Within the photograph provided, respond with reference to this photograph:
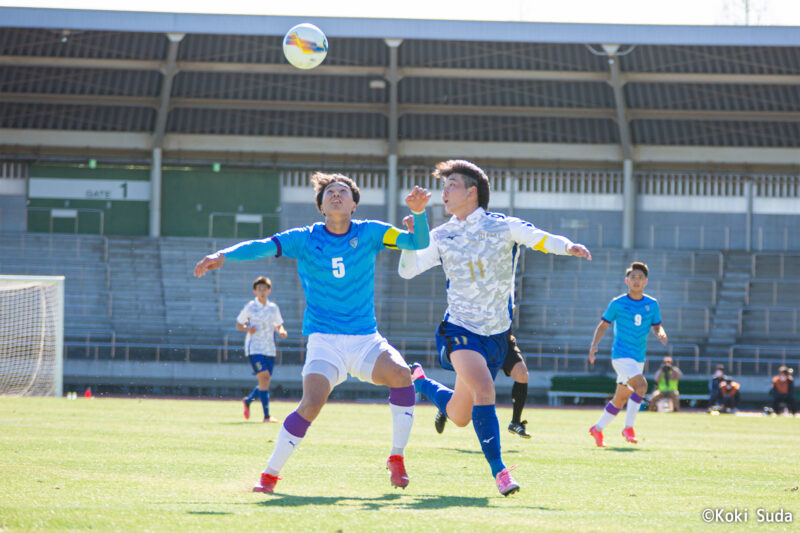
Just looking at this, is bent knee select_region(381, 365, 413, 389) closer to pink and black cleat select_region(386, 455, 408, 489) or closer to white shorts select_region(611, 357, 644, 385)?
pink and black cleat select_region(386, 455, 408, 489)

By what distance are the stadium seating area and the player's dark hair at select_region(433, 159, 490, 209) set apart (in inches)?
942

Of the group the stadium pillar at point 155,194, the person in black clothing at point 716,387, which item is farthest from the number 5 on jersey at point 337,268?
the stadium pillar at point 155,194

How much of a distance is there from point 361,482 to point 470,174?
2399 mm

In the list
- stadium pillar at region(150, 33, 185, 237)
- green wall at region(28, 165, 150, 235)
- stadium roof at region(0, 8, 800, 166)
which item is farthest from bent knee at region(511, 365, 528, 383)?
green wall at region(28, 165, 150, 235)

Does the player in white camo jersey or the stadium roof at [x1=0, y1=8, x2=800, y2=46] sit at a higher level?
the stadium roof at [x1=0, y1=8, x2=800, y2=46]

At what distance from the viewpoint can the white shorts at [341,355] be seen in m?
6.86

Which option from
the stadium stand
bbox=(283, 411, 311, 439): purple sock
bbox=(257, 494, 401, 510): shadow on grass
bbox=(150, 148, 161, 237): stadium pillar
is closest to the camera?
bbox=(257, 494, 401, 510): shadow on grass

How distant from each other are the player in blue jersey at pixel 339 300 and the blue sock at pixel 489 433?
59 centimetres

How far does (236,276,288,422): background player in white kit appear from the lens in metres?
17.0

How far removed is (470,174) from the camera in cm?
744

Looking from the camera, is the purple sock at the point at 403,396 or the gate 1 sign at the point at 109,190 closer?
the purple sock at the point at 403,396

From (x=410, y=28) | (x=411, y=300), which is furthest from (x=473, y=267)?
(x=410, y=28)

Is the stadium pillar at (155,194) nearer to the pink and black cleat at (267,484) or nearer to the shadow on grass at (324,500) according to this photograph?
the pink and black cleat at (267,484)

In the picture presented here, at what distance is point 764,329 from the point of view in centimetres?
3416
